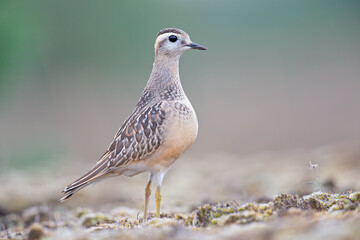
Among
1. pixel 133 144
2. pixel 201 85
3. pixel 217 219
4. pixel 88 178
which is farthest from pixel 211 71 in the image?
pixel 217 219

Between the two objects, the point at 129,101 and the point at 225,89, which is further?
the point at 225,89

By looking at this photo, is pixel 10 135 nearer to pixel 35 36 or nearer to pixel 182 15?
pixel 35 36

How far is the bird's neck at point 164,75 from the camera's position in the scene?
7883 millimetres

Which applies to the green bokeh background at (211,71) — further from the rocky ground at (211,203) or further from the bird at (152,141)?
the bird at (152,141)

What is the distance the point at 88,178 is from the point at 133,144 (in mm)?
763

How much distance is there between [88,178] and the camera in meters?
7.26

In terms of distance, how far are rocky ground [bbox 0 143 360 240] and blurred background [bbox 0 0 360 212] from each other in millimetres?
136

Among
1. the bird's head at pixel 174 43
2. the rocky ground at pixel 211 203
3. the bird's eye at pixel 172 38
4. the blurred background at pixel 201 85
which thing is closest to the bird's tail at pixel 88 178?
the rocky ground at pixel 211 203

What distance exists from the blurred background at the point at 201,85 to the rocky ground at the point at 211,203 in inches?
5.4

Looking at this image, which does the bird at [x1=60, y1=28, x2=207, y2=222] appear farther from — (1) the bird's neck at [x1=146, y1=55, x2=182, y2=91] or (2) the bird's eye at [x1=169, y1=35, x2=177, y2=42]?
(2) the bird's eye at [x1=169, y1=35, x2=177, y2=42]

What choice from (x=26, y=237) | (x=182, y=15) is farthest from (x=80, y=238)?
(x=182, y=15)

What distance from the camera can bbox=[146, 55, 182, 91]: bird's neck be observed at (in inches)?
310

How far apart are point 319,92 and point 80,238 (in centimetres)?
3286

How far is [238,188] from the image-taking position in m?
11.5
